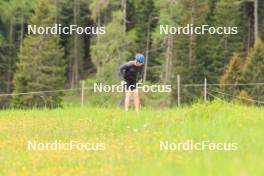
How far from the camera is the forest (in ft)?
163

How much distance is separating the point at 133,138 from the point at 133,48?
51398 mm

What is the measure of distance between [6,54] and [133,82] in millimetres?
50611

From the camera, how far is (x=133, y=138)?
45.8ft

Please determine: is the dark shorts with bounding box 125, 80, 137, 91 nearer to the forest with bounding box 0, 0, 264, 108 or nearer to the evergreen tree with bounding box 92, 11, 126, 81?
the forest with bounding box 0, 0, 264, 108

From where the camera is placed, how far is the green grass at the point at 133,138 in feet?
32.1

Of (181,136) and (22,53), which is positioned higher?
(22,53)

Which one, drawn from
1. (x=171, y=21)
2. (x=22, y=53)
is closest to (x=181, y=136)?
(x=171, y=21)

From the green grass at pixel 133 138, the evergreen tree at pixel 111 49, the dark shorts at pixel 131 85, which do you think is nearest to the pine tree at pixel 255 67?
the evergreen tree at pixel 111 49

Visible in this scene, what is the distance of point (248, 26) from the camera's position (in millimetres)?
69375

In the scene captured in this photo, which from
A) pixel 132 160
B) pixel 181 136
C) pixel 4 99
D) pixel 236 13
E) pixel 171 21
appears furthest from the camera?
pixel 236 13

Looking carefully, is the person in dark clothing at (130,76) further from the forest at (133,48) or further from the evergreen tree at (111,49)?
the evergreen tree at (111,49)

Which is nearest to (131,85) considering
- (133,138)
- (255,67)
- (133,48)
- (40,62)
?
(133,138)

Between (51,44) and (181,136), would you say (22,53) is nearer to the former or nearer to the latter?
(51,44)

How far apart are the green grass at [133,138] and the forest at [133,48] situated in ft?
72.2
